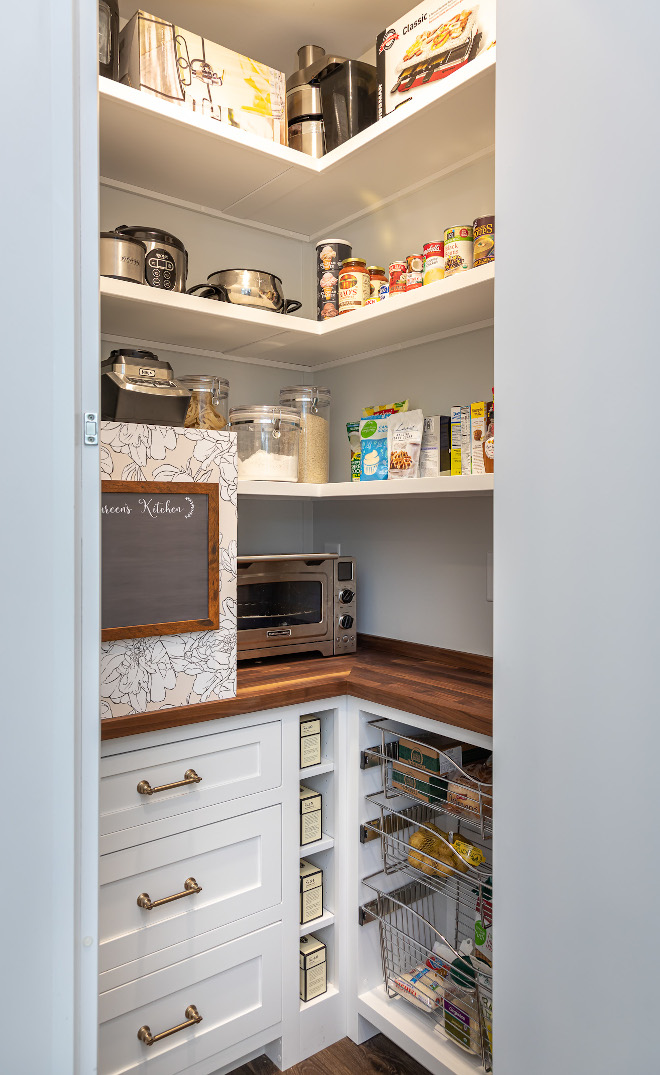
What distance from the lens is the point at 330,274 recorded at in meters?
1.86

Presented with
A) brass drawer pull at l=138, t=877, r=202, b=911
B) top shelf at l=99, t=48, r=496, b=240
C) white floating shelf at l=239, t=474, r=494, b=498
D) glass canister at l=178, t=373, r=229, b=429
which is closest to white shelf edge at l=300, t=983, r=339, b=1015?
brass drawer pull at l=138, t=877, r=202, b=911

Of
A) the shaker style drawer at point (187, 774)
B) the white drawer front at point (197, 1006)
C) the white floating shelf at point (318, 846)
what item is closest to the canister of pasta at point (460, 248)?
the shaker style drawer at point (187, 774)

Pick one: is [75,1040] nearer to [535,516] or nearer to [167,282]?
[535,516]

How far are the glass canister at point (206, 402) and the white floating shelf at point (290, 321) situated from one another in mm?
155

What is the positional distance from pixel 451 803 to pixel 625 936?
57cm

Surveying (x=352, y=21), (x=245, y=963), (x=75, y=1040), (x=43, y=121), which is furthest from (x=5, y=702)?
(x=352, y=21)

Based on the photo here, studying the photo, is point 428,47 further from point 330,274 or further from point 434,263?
point 330,274

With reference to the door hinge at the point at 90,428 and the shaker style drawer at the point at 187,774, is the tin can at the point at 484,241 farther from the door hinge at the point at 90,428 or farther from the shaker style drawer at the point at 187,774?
the shaker style drawer at the point at 187,774

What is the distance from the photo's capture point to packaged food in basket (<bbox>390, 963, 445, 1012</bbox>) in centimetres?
152

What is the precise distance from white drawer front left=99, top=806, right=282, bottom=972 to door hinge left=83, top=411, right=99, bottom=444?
0.90m

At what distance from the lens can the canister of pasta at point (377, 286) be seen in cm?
180

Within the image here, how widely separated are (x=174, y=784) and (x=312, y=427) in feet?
3.46

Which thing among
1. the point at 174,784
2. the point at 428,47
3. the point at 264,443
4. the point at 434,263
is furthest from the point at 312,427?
the point at 174,784

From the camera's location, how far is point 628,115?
32.3 inches
